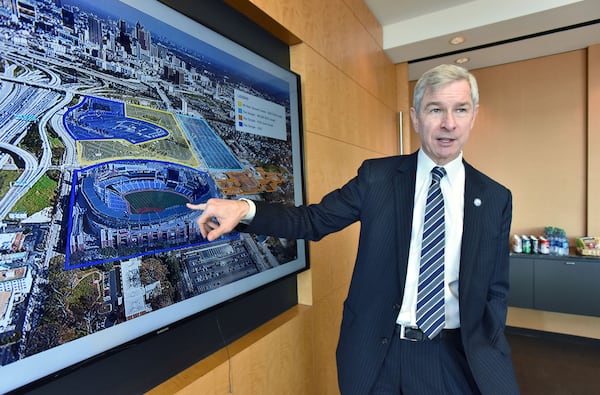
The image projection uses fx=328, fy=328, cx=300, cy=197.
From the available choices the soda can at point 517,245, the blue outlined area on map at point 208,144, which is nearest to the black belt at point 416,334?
the blue outlined area on map at point 208,144

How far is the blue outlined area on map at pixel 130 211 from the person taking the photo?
0.91 meters

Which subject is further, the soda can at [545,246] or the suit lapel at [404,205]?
the soda can at [545,246]

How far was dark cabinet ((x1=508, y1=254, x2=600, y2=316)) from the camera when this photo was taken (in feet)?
11.0

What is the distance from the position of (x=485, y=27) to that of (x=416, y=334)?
3266 mm

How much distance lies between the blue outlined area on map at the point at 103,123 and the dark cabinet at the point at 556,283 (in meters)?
3.99

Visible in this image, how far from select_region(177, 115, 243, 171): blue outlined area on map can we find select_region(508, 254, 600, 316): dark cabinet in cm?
361

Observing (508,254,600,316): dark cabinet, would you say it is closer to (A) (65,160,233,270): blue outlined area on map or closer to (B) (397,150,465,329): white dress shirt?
(B) (397,150,465,329): white dress shirt

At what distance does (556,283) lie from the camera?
3.48 metres

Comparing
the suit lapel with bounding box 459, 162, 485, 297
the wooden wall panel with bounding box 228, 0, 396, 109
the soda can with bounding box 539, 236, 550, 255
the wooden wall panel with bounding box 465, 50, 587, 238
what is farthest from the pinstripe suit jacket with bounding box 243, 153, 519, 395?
the wooden wall panel with bounding box 465, 50, 587, 238

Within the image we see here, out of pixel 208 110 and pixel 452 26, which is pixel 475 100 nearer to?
pixel 208 110

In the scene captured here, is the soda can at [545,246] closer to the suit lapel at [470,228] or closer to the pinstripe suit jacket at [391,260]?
the pinstripe suit jacket at [391,260]

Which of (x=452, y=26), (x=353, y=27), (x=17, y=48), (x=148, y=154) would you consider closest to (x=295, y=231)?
(x=148, y=154)

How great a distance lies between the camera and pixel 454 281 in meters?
1.20

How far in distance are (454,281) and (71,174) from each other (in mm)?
1282
